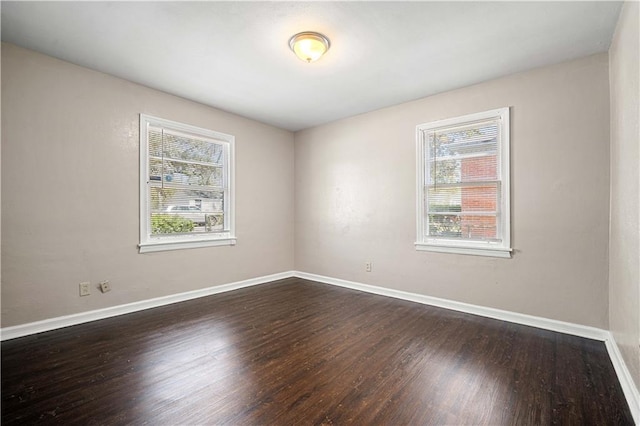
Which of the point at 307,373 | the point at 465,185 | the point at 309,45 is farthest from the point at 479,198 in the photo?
the point at 307,373

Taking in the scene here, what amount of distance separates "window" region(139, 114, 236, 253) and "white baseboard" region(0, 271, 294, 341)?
631 millimetres

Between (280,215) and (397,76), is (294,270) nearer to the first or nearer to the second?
(280,215)

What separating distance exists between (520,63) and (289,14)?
235 centimetres

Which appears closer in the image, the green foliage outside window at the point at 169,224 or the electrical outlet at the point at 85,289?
the electrical outlet at the point at 85,289

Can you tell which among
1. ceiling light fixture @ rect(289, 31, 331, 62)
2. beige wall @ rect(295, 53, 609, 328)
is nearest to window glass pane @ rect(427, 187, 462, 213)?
beige wall @ rect(295, 53, 609, 328)

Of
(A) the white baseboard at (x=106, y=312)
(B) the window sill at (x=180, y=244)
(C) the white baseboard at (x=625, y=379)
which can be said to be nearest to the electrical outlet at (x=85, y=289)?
(A) the white baseboard at (x=106, y=312)

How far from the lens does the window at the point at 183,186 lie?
3545mm

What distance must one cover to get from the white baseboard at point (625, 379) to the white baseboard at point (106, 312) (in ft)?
13.5

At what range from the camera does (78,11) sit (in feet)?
7.25

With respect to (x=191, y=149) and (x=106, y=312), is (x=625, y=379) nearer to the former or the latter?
(x=106, y=312)

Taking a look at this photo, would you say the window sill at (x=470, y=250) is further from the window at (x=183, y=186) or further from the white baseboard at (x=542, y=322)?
the window at (x=183, y=186)

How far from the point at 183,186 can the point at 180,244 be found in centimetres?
77

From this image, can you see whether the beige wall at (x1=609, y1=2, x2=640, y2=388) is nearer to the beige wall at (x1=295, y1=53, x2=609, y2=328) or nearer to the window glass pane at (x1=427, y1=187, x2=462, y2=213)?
the beige wall at (x1=295, y1=53, x2=609, y2=328)

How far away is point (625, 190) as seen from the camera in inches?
82.3
